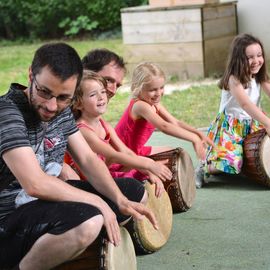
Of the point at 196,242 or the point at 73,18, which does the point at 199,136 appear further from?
the point at 73,18

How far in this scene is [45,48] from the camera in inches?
113

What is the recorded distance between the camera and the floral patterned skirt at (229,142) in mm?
4973

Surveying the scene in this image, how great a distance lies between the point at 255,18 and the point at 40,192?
7.62 meters

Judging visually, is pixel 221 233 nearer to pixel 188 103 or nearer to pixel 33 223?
pixel 33 223

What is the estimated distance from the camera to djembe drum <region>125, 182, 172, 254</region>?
353 centimetres

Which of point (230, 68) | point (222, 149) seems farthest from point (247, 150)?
point (230, 68)

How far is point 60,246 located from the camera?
8.89 ft

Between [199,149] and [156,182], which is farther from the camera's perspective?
[199,149]

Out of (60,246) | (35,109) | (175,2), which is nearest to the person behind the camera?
(60,246)

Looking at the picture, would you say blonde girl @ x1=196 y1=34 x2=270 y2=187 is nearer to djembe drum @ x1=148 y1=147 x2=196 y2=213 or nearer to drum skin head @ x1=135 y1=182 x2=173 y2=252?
djembe drum @ x1=148 y1=147 x2=196 y2=213

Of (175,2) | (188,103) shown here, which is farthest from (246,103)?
(175,2)

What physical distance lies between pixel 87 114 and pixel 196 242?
935mm

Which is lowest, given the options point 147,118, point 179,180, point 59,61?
point 179,180

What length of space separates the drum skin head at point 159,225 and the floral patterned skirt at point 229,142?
1.20m
